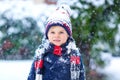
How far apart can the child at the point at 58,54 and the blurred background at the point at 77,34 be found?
255cm

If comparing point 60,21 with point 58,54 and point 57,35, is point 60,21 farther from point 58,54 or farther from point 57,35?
point 58,54

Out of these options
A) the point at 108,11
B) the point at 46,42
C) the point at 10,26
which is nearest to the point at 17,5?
the point at 10,26

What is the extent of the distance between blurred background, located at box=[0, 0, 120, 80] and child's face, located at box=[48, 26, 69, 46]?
8.49 feet

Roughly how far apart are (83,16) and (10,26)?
4.22 ft

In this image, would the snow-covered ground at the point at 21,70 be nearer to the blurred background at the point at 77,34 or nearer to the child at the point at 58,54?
the blurred background at the point at 77,34

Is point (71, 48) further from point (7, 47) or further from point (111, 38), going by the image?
point (7, 47)

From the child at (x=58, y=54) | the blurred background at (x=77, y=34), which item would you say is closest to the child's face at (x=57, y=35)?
the child at (x=58, y=54)

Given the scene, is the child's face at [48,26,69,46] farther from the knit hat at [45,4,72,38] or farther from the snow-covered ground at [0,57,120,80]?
the snow-covered ground at [0,57,120,80]

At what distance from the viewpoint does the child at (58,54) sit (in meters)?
3.84

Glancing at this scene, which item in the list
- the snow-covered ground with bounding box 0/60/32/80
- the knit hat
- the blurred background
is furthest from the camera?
the snow-covered ground with bounding box 0/60/32/80

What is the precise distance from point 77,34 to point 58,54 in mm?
2636

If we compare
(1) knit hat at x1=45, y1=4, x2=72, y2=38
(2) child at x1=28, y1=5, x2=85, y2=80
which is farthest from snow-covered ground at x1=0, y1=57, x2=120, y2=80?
(1) knit hat at x1=45, y1=4, x2=72, y2=38

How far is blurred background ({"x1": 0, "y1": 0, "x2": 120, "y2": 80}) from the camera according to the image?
653 cm

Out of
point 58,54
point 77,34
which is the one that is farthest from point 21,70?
point 58,54
